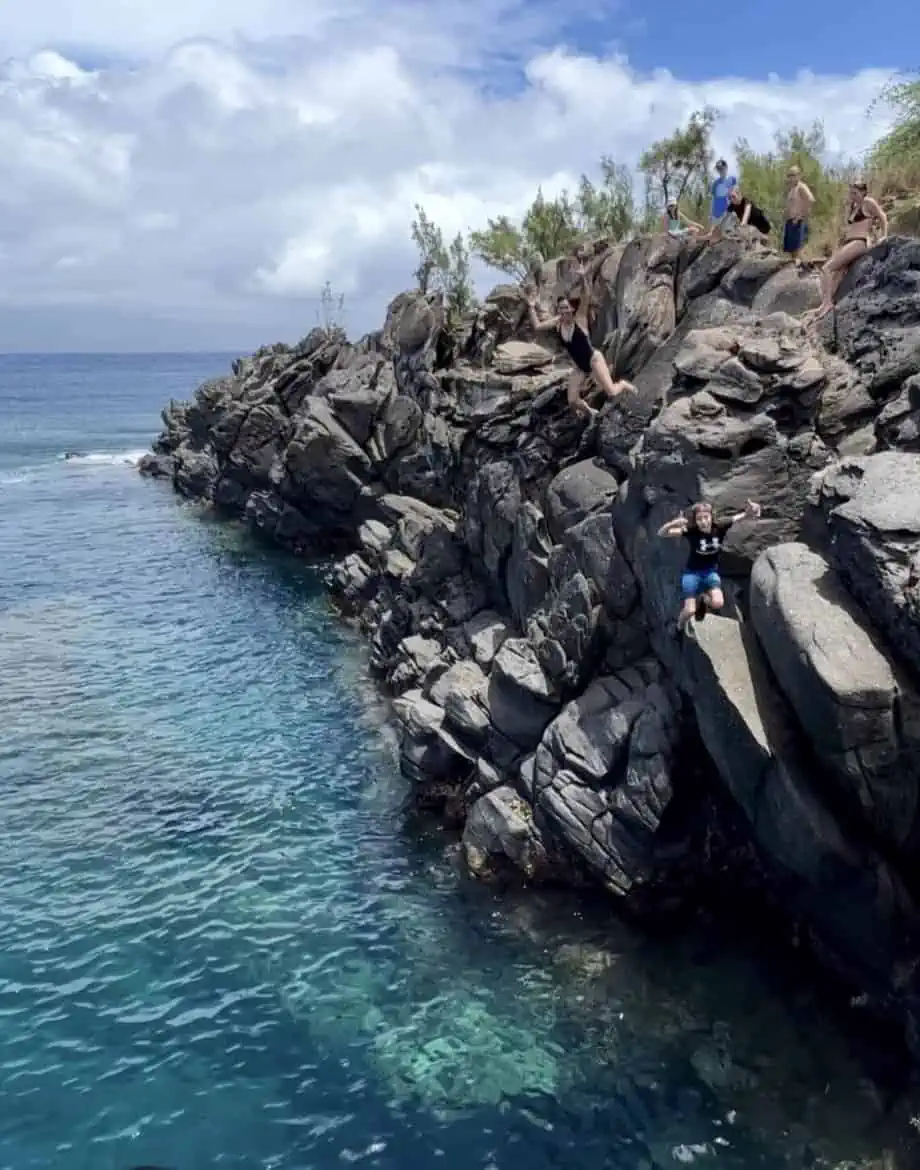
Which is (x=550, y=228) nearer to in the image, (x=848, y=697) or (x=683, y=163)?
(x=683, y=163)

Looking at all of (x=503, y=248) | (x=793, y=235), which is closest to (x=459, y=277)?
(x=503, y=248)

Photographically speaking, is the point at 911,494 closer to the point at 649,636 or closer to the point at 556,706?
the point at 649,636

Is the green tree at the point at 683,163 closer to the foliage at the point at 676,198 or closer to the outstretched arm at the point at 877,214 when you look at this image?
the foliage at the point at 676,198

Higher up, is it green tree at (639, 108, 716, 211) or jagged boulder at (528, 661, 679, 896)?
green tree at (639, 108, 716, 211)

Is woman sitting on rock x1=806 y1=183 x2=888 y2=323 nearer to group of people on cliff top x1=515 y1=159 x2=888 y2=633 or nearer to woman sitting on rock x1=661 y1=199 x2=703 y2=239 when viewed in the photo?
group of people on cliff top x1=515 y1=159 x2=888 y2=633

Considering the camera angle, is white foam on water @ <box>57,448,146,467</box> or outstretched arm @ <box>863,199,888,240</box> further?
white foam on water @ <box>57,448,146,467</box>

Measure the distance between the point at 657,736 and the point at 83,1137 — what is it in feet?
40.8

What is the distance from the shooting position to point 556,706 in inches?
968

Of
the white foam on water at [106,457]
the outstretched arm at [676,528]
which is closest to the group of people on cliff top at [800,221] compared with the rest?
the outstretched arm at [676,528]

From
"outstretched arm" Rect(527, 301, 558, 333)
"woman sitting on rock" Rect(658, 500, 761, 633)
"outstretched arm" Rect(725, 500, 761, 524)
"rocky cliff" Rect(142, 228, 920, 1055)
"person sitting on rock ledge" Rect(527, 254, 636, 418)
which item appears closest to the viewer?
"rocky cliff" Rect(142, 228, 920, 1055)

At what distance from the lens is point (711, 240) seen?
2972 cm

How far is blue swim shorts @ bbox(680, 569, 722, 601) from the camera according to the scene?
1938 centimetres

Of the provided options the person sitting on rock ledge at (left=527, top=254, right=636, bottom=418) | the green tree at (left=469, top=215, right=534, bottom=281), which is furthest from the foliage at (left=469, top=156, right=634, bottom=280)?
the person sitting on rock ledge at (left=527, top=254, right=636, bottom=418)

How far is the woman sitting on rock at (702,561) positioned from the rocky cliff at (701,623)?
452 mm
